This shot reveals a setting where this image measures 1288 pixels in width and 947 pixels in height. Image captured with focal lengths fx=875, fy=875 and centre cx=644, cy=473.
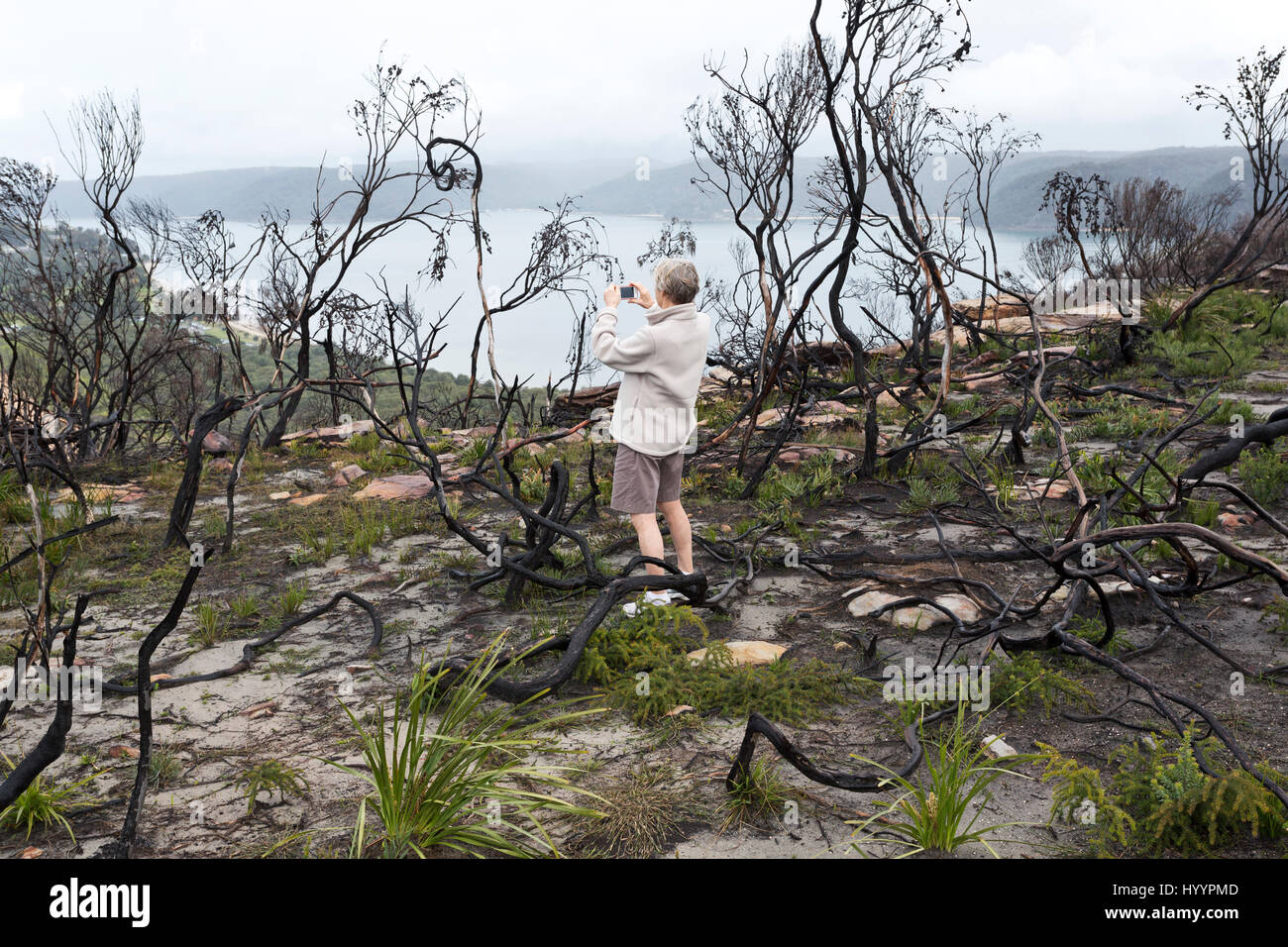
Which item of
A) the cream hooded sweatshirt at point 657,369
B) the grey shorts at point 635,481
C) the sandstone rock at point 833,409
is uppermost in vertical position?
the cream hooded sweatshirt at point 657,369

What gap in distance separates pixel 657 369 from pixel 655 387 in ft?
0.35

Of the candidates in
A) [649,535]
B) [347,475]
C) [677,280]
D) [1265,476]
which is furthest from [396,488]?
[1265,476]

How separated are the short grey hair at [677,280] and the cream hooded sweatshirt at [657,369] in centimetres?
5

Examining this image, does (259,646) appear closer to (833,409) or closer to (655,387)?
(655,387)

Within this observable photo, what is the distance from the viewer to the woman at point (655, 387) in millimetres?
4297

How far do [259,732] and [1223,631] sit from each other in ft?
12.8

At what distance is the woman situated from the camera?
4.30m

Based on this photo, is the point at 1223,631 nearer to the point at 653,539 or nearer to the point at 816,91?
the point at 653,539

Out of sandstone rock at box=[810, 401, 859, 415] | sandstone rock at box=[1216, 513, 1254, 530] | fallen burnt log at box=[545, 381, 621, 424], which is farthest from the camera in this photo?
fallen burnt log at box=[545, 381, 621, 424]

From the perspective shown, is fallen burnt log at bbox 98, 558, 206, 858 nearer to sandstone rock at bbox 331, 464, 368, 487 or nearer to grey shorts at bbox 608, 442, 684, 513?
grey shorts at bbox 608, 442, 684, 513

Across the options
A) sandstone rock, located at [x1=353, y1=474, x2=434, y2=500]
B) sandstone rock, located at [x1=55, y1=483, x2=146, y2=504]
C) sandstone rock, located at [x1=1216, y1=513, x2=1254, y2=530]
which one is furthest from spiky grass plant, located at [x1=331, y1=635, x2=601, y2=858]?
Answer: sandstone rock, located at [x1=55, y1=483, x2=146, y2=504]

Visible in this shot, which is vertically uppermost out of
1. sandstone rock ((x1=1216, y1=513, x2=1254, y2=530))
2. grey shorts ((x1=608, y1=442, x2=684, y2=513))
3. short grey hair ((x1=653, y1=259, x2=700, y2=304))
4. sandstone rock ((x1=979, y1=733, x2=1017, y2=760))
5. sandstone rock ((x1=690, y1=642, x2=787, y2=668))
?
short grey hair ((x1=653, y1=259, x2=700, y2=304))

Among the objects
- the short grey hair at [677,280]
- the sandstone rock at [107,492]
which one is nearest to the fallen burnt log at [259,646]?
the short grey hair at [677,280]

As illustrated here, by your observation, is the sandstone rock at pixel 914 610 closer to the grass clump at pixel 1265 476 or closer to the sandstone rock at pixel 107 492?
the grass clump at pixel 1265 476
